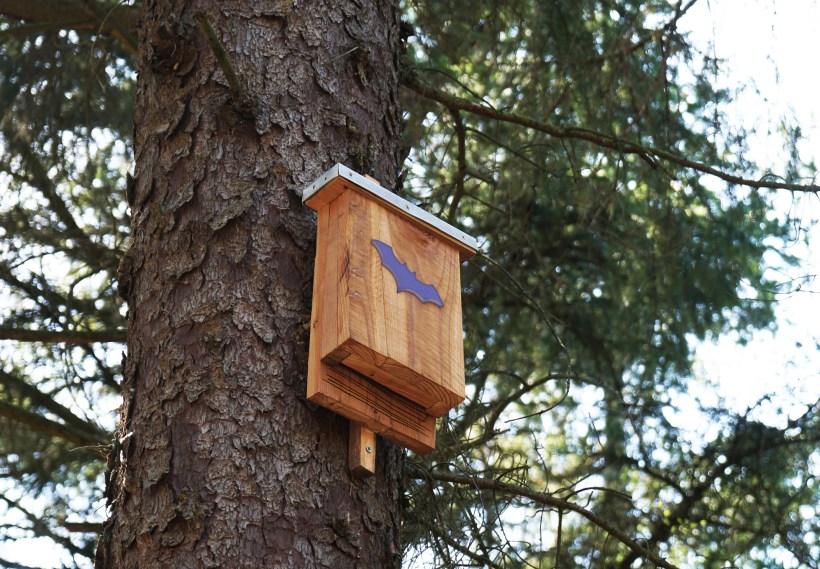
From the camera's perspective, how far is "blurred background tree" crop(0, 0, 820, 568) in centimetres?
341

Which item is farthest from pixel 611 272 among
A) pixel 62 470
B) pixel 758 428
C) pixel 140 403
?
pixel 140 403

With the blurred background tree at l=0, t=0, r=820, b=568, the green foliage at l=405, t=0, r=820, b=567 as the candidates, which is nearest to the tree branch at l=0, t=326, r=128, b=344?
the blurred background tree at l=0, t=0, r=820, b=568

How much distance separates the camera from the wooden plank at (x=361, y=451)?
5.82 ft

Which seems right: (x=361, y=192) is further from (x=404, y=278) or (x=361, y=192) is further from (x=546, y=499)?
(x=546, y=499)

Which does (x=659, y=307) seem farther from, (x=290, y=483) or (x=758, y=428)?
(x=290, y=483)

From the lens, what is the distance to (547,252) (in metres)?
5.04

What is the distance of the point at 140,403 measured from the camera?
1822 millimetres

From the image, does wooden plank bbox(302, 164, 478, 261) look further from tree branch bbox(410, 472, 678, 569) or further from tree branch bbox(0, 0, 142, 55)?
tree branch bbox(0, 0, 142, 55)

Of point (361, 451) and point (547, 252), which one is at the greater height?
point (547, 252)

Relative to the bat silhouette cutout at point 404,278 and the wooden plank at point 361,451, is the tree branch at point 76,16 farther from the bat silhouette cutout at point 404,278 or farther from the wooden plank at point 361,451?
the wooden plank at point 361,451

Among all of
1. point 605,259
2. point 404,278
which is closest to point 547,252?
point 605,259

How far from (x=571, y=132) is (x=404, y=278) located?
1186 mm

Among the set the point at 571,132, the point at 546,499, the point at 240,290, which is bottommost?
the point at 546,499

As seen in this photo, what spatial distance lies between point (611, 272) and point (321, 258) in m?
3.37
